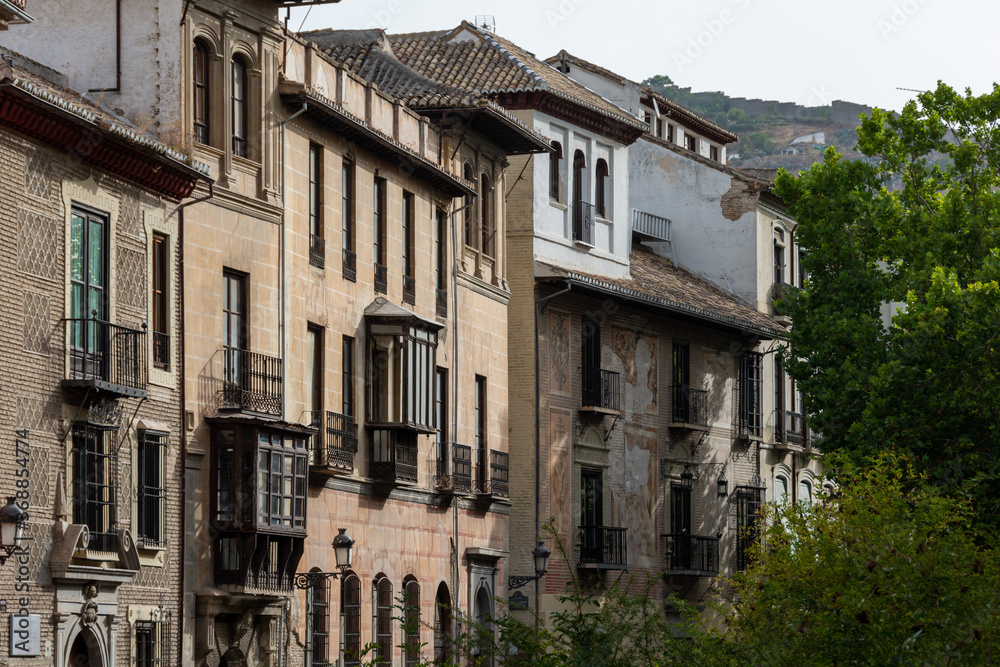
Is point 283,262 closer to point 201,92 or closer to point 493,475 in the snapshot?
point 201,92

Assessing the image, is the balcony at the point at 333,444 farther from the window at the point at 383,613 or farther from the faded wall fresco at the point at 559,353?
the faded wall fresco at the point at 559,353

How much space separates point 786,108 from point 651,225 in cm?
10136

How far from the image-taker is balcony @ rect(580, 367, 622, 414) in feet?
142

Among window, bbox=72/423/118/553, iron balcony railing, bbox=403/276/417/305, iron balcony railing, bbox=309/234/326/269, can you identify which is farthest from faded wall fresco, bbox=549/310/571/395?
window, bbox=72/423/118/553

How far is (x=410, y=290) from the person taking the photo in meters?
35.8

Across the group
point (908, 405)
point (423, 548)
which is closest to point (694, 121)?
point (908, 405)

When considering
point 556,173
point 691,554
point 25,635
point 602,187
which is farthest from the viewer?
point 691,554

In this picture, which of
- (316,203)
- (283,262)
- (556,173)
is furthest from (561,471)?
(283,262)

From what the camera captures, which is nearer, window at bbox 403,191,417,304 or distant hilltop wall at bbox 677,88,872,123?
window at bbox 403,191,417,304

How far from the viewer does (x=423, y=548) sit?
3588 cm

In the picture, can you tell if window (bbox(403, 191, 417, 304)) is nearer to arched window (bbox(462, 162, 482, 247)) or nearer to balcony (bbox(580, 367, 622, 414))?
arched window (bbox(462, 162, 482, 247))

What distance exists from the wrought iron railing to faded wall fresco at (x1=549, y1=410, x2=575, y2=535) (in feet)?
56.7

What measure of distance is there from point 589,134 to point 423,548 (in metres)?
13.0

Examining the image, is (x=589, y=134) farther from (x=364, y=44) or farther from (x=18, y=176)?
(x=18, y=176)
